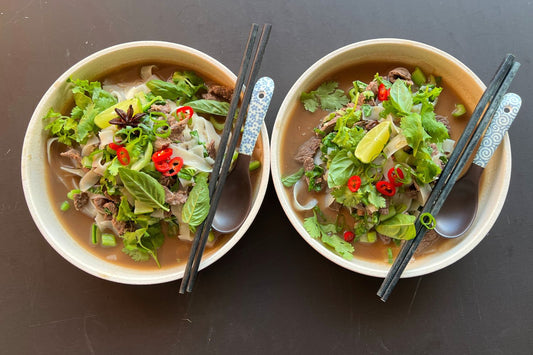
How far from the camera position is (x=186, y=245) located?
7.44 feet

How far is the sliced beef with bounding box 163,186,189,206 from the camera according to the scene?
2.04m

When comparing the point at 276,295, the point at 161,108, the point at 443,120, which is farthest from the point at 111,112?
the point at 443,120

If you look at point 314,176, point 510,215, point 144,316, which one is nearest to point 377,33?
point 314,176

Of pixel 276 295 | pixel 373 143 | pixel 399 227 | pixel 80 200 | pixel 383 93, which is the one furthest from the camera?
pixel 276 295

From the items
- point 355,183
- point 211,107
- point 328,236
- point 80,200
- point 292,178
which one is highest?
point 211,107

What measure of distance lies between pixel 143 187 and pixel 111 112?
0.45 metres

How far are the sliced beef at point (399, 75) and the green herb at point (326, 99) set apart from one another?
267 millimetres

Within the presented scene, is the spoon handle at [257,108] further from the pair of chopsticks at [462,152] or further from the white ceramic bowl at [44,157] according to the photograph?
the pair of chopsticks at [462,152]

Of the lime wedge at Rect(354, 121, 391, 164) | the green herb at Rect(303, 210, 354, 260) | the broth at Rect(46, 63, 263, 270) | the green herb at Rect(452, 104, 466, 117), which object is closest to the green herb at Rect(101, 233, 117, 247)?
the broth at Rect(46, 63, 263, 270)

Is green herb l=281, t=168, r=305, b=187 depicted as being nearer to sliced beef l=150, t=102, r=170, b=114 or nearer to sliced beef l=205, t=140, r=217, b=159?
sliced beef l=205, t=140, r=217, b=159

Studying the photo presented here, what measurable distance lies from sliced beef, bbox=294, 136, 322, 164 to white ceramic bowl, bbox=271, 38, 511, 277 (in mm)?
119

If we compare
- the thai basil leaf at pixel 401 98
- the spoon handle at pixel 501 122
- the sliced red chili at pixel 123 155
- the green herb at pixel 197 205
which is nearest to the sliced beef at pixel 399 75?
the thai basil leaf at pixel 401 98

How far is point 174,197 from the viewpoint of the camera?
81.0 inches

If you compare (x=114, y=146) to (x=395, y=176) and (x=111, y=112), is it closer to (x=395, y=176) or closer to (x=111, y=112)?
(x=111, y=112)
